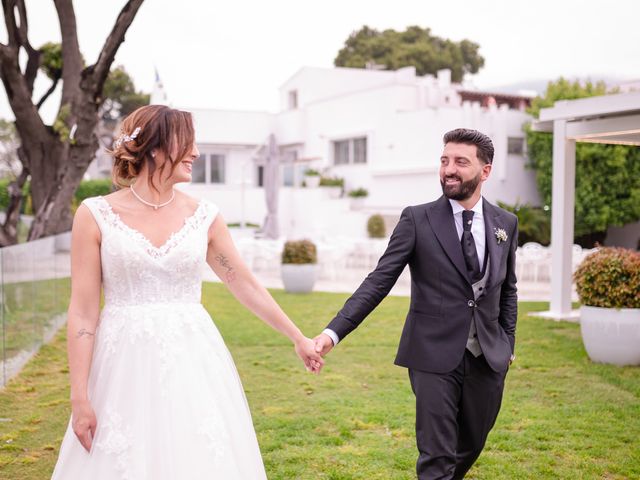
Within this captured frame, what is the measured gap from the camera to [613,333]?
Answer: 912 cm

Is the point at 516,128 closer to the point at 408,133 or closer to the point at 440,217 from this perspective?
the point at 408,133

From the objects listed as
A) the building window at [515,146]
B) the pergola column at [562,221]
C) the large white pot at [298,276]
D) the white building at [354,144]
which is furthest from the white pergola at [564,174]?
the building window at [515,146]

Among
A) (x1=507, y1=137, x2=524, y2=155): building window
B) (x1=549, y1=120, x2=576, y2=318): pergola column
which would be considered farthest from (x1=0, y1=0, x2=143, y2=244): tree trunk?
(x1=507, y1=137, x2=524, y2=155): building window

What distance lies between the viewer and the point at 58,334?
12.4 metres

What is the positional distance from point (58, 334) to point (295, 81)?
2946 centimetres

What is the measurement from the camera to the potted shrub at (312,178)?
108 feet

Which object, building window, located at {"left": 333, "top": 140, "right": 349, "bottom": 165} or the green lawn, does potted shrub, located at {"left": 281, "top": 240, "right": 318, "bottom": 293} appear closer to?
the green lawn

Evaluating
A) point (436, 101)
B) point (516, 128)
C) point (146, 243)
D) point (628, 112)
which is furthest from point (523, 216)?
point (146, 243)

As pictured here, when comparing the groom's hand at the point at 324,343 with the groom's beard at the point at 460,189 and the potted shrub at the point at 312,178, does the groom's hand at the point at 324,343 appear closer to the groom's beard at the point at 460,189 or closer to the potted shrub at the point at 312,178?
the groom's beard at the point at 460,189

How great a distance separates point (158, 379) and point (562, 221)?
36.6 ft

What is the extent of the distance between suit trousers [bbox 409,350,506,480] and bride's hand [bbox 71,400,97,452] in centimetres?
163

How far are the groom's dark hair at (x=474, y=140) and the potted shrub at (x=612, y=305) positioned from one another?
5749 millimetres

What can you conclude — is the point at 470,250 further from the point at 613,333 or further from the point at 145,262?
the point at 613,333

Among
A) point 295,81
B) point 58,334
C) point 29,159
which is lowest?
point 58,334
